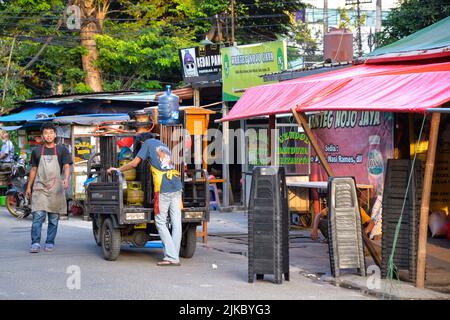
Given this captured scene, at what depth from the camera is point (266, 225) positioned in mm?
10180

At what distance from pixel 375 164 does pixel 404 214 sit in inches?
207

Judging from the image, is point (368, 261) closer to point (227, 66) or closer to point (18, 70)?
point (227, 66)

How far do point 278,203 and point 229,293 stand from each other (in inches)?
51.0

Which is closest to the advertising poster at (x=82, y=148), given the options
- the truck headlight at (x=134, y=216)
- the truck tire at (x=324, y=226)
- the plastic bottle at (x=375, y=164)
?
the plastic bottle at (x=375, y=164)

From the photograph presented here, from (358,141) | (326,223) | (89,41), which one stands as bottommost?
(326,223)

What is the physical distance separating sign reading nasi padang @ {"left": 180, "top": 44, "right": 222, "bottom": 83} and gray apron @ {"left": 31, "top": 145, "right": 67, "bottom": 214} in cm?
1105

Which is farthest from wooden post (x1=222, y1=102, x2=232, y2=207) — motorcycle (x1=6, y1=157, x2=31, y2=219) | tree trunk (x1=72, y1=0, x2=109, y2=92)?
tree trunk (x1=72, y1=0, x2=109, y2=92)

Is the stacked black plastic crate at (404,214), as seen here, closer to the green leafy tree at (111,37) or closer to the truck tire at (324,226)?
the truck tire at (324,226)

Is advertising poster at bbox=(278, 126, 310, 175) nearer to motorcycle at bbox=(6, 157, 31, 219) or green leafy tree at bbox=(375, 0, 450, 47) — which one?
motorcycle at bbox=(6, 157, 31, 219)

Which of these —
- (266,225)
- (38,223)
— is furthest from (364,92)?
(38,223)

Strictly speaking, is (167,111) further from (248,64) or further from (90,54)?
(90,54)

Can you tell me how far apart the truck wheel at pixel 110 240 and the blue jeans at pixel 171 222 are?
0.82 metres

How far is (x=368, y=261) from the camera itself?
12133 mm
